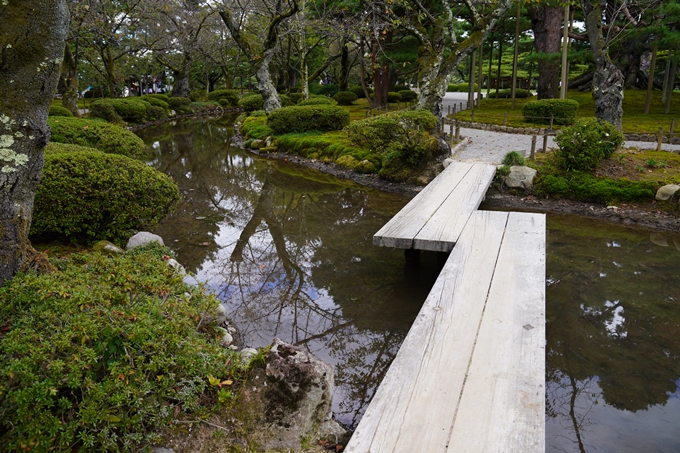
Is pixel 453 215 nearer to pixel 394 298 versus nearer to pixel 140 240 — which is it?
pixel 394 298

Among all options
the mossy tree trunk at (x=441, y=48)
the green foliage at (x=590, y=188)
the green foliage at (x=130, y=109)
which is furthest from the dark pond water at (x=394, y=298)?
the green foliage at (x=130, y=109)

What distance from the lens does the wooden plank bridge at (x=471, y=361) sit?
254cm

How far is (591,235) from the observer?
7824 millimetres

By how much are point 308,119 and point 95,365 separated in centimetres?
1417

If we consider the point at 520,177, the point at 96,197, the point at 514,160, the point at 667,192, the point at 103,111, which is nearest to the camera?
the point at 96,197

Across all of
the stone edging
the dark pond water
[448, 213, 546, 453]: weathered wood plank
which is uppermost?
the stone edging

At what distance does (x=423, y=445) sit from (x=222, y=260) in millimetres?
5117

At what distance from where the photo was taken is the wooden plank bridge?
8.34ft

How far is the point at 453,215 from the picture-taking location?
6.57 metres

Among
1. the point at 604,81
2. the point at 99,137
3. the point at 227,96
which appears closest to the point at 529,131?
the point at 604,81

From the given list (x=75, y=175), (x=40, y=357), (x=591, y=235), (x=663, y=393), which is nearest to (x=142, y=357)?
(x=40, y=357)

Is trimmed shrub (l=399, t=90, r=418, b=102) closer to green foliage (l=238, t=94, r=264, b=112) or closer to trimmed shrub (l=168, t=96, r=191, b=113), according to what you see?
green foliage (l=238, t=94, r=264, b=112)

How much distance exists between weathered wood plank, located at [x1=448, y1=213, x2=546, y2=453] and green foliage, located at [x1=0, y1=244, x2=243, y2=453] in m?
1.52

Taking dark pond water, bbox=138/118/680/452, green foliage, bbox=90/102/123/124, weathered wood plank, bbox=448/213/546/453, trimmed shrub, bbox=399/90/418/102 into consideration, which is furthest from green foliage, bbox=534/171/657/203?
trimmed shrub, bbox=399/90/418/102
